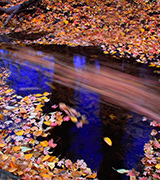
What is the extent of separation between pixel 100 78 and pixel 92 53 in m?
1.97

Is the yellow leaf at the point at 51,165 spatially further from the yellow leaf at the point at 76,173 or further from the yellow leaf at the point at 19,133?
the yellow leaf at the point at 19,133

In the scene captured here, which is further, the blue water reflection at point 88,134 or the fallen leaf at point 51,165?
the blue water reflection at point 88,134

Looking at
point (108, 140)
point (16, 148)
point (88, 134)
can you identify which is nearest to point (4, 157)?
point (16, 148)

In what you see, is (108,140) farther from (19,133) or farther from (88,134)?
(19,133)

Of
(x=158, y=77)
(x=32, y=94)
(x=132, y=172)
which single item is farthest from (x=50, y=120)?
(x=158, y=77)

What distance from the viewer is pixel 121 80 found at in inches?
173

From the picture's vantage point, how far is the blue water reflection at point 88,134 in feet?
7.75

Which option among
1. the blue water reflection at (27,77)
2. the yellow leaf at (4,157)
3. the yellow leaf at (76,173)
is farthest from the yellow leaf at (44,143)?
the blue water reflection at (27,77)

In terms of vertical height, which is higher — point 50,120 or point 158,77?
point 158,77

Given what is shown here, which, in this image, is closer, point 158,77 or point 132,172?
point 132,172

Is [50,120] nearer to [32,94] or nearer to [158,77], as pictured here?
[32,94]

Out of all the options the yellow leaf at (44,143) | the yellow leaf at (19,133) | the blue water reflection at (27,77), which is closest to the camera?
the yellow leaf at (44,143)

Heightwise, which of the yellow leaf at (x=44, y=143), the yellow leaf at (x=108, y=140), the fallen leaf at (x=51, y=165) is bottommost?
the fallen leaf at (x=51, y=165)

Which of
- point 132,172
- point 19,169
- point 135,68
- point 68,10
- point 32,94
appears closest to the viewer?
point 19,169
